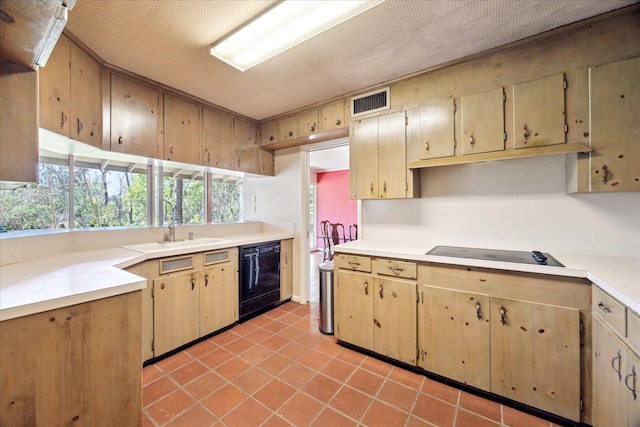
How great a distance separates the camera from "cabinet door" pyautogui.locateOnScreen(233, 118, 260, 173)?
3.22m

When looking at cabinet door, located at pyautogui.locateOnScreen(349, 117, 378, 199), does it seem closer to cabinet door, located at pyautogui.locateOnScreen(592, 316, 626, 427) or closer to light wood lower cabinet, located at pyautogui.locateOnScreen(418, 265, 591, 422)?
light wood lower cabinet, located at pyautogui.locateOnScreen(418, 265, 591, 422)

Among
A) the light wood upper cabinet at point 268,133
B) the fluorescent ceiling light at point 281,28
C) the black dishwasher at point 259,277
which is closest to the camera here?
the fluorescent ceiling light at point 281,28

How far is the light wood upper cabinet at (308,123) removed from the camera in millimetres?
2945

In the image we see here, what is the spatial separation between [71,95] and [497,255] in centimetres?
328

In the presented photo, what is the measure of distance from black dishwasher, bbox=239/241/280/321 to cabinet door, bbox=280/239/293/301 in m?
0.08

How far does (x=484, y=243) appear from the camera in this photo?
2236mm

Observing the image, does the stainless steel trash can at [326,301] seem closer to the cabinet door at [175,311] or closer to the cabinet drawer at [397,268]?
the cabinet drawer at [397,268]

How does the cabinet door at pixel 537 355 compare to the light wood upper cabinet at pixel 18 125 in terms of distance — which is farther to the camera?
the cabinet door at pixel 537 355

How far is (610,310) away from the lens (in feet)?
4.08

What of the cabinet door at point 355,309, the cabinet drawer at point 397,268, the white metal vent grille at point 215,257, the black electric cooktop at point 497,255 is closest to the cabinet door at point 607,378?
the black electric cooktop at point 497,255

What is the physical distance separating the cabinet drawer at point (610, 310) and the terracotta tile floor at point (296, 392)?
2.56 feet

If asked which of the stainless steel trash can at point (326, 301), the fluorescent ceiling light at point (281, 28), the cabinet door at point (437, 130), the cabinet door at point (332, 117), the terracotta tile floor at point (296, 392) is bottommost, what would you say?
the terracotta tile floor at point (296, 392)

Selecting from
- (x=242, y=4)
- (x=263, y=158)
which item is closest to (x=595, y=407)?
(x=242, y=4)

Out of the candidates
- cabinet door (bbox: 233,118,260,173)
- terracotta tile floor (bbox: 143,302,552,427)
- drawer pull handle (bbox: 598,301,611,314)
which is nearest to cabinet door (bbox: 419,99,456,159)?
drawer pull handle (bbox: 598,301,611,314)
